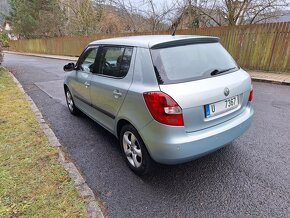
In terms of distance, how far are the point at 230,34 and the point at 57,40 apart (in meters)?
22.3

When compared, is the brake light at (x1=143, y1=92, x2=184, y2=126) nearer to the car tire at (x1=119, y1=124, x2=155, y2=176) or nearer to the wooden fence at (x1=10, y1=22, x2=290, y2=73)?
the car tire at (x1=119, y1=124, x2=155, y2=176)

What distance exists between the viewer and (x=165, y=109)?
2373 mm

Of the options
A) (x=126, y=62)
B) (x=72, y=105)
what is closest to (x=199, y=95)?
(x=126, y=62)

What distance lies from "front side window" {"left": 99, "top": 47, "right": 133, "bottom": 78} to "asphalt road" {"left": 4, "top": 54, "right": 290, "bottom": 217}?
1.22 meters

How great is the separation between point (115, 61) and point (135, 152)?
1.26 meters

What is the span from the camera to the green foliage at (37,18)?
3431cm

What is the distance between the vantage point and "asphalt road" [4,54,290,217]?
94.7 inches

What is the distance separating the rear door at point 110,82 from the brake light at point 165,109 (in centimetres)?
53

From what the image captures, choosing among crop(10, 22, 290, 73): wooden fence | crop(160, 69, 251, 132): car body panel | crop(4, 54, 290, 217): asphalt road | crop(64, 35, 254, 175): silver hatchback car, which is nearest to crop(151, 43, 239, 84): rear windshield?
crop(64, 35, 254, 175): silver hatchback car

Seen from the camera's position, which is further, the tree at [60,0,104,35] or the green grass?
the tree at [60,0,104,35]

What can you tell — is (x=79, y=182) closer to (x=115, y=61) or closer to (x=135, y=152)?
(x=135, y=152)

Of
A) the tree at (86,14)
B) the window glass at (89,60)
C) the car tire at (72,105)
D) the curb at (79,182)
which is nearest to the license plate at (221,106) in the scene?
the curb at (79,182)

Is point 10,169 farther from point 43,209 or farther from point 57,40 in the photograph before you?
point 57,40

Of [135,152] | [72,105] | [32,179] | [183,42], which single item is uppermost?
[183,42]
